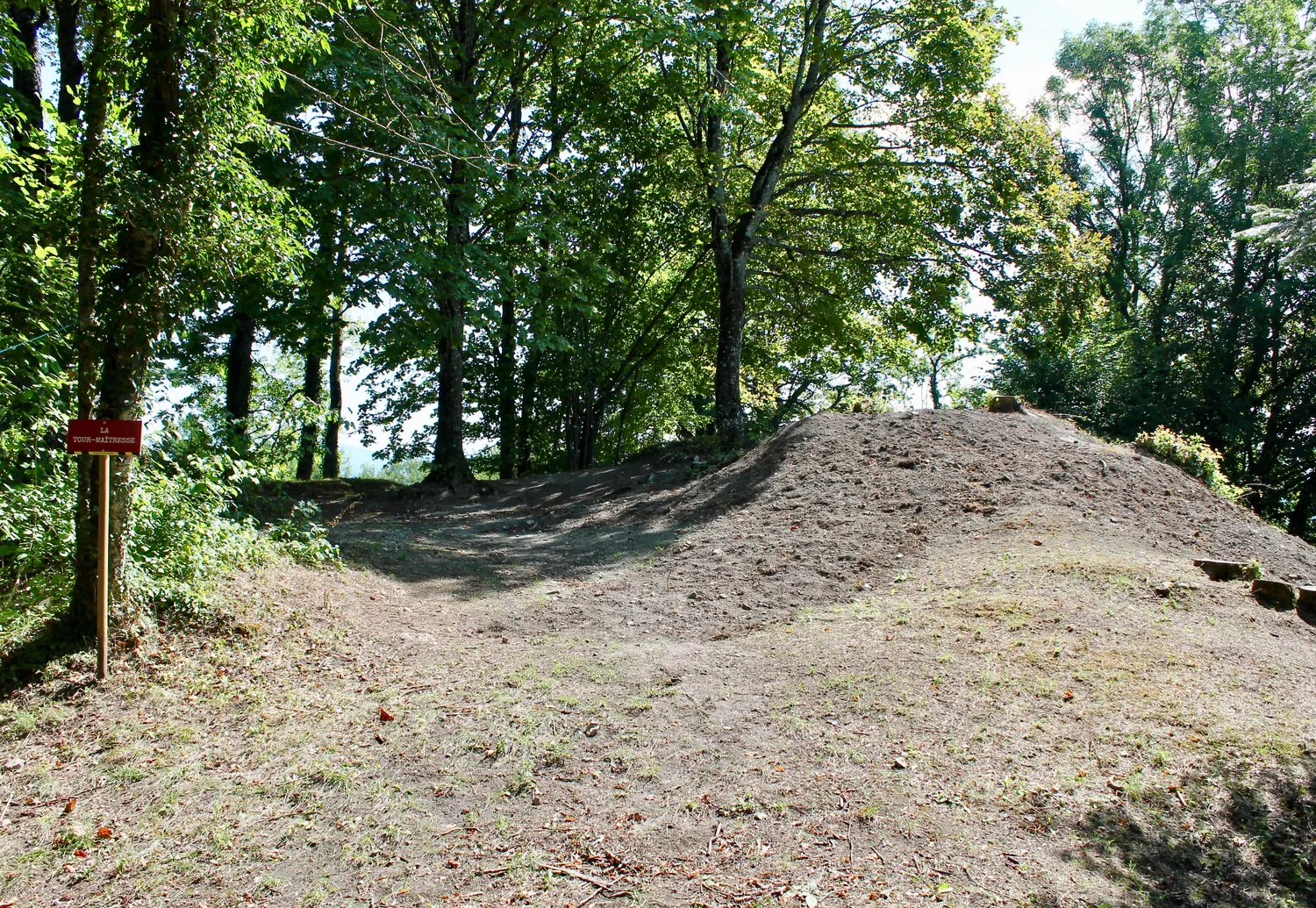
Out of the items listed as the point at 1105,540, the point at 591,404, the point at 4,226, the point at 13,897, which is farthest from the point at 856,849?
the point at 591,404

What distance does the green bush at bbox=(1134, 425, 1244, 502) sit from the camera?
10.0 m

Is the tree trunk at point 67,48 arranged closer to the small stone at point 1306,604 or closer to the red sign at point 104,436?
the red sign at point 104,436

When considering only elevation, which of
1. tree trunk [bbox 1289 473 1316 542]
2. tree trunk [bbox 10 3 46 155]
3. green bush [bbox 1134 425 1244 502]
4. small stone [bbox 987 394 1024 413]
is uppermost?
tree trunk [bbox 10 3 46 155]

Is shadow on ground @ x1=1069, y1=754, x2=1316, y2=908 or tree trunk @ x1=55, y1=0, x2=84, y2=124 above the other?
tree trunk @ x1=55, y1=0, x2=84, y2=124

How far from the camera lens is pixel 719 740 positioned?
180 inches

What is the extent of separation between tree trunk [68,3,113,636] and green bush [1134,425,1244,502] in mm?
11220

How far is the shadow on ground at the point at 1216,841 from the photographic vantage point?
331cm

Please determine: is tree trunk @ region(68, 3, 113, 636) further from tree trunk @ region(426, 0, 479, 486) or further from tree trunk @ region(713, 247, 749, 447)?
tree trunk @ region(713, 247, 749, 447)

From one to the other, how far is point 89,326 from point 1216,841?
21.9 feet

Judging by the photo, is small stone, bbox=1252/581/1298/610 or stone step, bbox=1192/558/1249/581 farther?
stone step, bbox=1192/558/1249/581

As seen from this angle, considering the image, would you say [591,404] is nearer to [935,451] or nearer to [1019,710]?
[935,451]

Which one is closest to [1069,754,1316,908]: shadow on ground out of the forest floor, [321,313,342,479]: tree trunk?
the forest floor

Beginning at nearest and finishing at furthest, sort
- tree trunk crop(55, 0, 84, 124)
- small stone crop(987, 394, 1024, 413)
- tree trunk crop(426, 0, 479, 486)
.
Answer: tree trunk crop(55, 0, 84, 124)
tree trunk crop(426, 0, 479, 486)
small stone crop(987, 394, 1024, 413)

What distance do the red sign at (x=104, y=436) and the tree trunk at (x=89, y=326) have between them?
1.10 feet
